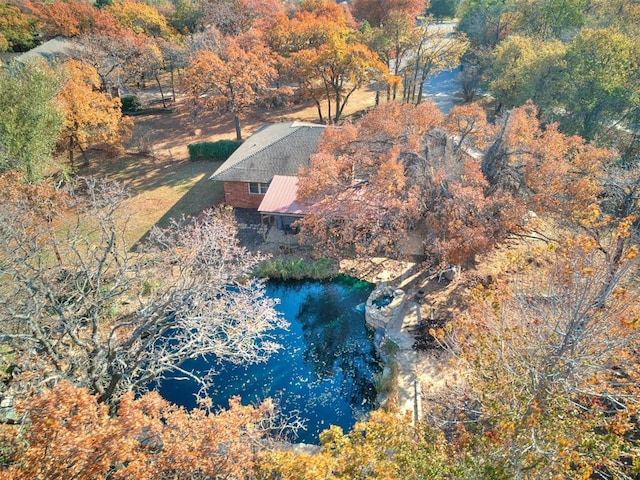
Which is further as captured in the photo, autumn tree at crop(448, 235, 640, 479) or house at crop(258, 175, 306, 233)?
house at crop(258, 175, 306, 233)

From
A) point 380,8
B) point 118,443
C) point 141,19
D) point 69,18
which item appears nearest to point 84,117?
point 141,19

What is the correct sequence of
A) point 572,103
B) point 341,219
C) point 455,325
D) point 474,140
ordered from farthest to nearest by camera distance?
point 572,103, point 474,140, point 341,219, point 455,325

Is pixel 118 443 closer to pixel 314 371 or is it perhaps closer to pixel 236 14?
pixel 314 371

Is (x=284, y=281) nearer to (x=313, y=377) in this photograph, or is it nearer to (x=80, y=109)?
(x=313, y=377)

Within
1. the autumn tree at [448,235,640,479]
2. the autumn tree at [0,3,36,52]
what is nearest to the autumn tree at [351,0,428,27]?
the autumn tree at [0,3,36,52]

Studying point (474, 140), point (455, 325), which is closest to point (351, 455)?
point (455, 325)

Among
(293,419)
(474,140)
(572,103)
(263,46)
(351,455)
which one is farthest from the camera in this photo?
(263,46)

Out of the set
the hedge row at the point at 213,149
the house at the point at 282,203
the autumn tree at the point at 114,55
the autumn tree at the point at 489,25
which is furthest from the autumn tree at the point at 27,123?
the autumn tree at the point at 489,25

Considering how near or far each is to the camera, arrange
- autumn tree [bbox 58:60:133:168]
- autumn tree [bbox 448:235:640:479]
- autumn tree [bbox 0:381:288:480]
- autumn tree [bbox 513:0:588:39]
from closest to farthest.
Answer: autumn tree [bbox 0:381:288:480], autumn tree [bbox 448:235:640:479], autumn tree [bbox 58:60:133:168], autumn tree [bbox 513:0:588:39]

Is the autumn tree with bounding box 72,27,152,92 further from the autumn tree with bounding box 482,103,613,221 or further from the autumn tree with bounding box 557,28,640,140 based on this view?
the autumn tree with bounding box 557,28,640,140
